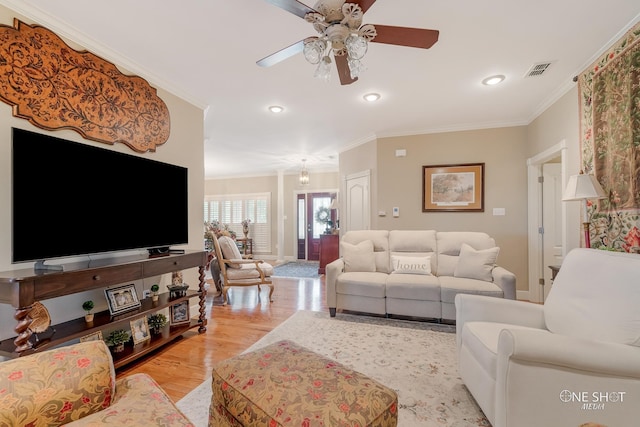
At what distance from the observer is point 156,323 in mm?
2648

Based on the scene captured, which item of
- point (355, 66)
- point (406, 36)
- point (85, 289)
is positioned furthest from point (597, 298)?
point (85, 289)

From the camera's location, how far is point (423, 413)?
1695mm

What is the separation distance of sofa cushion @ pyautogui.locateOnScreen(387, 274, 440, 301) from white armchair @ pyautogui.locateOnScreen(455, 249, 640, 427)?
4.62 ft

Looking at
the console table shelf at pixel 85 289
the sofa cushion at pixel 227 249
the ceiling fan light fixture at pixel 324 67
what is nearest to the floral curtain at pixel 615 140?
the ceiling fan light fixture at pixel 324 67

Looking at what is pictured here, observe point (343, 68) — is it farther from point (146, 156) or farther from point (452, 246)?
point (452, 246)

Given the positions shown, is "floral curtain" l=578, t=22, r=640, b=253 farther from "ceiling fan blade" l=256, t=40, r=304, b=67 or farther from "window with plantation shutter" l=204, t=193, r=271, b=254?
"window with plantation shutter" l=204, t=193, r=271, b=254

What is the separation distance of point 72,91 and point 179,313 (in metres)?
2.09

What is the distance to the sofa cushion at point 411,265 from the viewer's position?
3377 millimetres

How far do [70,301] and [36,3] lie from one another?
2.06 metres

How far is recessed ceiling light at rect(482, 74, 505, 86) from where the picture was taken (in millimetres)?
2814

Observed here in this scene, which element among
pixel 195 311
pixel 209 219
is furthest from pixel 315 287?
pixel 209 219

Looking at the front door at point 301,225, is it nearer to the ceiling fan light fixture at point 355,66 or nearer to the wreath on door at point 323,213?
the wreath on door at point 323,213

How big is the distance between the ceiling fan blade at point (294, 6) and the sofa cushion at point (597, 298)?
2.09 metres

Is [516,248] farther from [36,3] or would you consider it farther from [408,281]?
[36,3]
